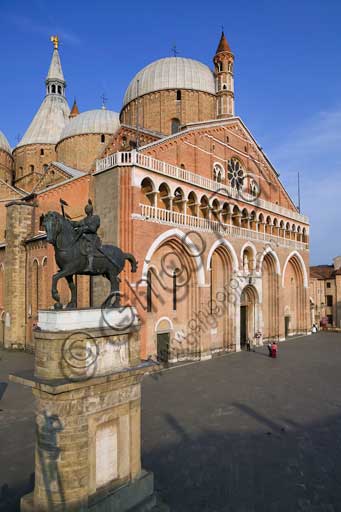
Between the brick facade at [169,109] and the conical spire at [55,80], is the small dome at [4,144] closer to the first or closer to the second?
the conical spire at [55,80]

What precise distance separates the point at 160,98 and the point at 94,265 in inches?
975

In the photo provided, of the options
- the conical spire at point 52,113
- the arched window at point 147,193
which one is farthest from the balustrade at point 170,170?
the conical spire at point 52,113

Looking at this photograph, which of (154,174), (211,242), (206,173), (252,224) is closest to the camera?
(154,174)

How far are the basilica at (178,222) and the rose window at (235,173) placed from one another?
0.44 ft

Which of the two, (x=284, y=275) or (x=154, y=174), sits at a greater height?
(x=154, y=174)

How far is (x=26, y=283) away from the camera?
23312 mm

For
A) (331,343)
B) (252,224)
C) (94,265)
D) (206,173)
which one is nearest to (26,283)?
(206,173)

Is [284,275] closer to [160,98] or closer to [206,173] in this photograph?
[206,173]

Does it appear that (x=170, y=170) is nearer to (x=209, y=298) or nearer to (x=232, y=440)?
(x=209, y=298)

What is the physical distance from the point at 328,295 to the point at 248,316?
25417 millimetres

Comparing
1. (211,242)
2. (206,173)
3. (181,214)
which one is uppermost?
(206,173)

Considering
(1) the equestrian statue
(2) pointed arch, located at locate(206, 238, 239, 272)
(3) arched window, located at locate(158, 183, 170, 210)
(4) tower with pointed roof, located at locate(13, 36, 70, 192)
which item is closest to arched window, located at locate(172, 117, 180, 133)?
(3) arched window, located at locate(158, 183, 170, 210)

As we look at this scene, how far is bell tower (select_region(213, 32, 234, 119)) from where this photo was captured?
27.8 m

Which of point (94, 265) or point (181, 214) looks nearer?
point (94, 265)
